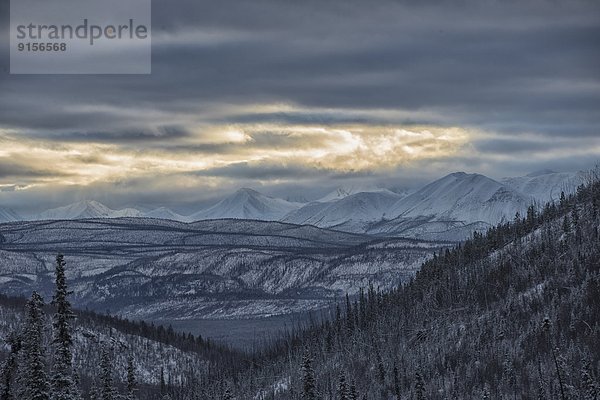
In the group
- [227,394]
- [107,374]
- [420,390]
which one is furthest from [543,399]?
[107,374]

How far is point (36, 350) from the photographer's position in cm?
8356

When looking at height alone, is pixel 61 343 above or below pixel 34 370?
above

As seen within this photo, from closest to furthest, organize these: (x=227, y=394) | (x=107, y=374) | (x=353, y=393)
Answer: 1. (x=107, y=374)
2. (x=227, y=394)
3. (x=353, y=393)

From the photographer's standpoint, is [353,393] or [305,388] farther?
[353,393]

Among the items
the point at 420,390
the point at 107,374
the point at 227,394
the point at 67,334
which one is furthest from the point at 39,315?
the point at 420,390

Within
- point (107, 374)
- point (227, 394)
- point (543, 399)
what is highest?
point (107, 374)

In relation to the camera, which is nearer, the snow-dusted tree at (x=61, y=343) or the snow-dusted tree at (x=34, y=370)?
the snow-dusted tree at (x=34, y=370)

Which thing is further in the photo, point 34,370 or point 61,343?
point 61,343

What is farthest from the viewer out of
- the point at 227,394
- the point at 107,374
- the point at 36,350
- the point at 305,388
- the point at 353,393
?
the point at 353,393

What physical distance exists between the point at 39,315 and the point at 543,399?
13660 centimetres

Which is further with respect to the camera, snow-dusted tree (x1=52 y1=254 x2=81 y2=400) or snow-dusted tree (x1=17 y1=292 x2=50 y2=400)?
snow-dusted tree (x1=52 y1=254 x2=81 y2=400)

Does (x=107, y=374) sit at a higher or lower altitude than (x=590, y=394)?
higher

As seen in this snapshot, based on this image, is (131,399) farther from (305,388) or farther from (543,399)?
(543,399)

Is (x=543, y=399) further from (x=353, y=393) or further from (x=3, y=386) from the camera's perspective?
(x=3, y=386)
